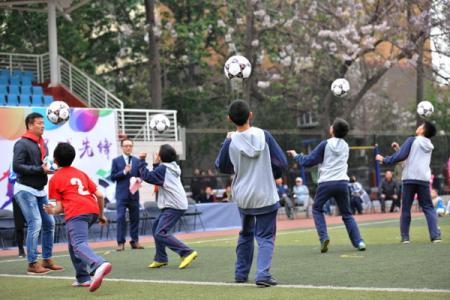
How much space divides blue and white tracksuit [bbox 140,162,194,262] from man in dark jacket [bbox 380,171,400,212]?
62.6 feet

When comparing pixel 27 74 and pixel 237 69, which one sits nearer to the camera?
pixel 237 69

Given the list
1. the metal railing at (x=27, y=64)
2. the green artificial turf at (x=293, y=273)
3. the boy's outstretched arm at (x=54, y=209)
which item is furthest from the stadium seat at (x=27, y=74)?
the boy's outstretched arm at (x=54, y=209)

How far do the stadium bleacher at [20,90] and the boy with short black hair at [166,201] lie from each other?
13.6 meters

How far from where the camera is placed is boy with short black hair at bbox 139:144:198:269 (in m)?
11.2

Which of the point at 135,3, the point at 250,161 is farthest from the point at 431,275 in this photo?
the point at 135,3

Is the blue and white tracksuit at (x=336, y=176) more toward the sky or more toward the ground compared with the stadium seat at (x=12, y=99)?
more toward the ground

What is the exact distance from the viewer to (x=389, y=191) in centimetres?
3000

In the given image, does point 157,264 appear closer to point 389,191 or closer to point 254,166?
point 254,166

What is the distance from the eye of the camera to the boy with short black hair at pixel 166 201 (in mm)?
11195

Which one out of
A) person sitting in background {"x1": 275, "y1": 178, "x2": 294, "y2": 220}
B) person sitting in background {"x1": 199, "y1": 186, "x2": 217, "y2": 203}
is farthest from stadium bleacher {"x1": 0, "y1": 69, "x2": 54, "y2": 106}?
Result: person sitting in background {"x1": 275, "y1": 178, "x2": 294, "y2": 220}

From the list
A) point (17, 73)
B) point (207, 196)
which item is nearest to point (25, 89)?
point (17, 73)

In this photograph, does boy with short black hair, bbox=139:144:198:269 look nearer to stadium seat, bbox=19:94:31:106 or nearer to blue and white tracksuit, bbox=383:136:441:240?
blue and white tracksuit, bbox=383:136:441:240

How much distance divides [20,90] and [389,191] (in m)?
13.1

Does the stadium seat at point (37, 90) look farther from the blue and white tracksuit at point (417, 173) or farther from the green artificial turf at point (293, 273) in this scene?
the blue and white tracksuit at point (417, 173)
